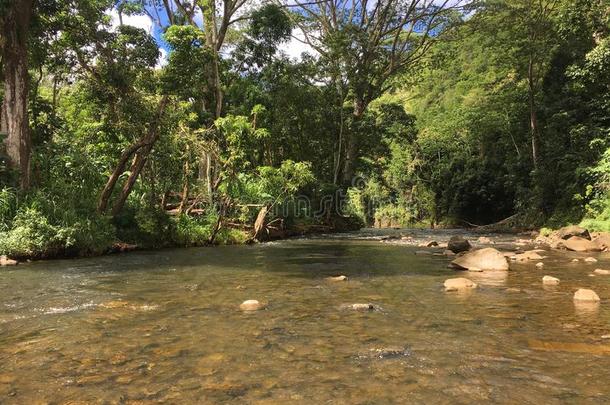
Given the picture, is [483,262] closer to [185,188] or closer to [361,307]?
[361,307]

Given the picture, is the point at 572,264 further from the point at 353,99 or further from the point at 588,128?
the point at 353,99

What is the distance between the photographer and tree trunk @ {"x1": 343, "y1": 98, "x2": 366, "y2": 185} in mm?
26141

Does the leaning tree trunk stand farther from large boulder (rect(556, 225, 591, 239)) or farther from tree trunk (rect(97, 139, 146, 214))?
large boulder (rect(556, 225, 591, 239))

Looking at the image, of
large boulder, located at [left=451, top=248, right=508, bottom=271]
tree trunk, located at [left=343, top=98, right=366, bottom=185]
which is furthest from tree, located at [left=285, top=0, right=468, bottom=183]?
large boulder, located at [left=451, top=248, right=508, bottom=271]

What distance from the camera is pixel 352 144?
26922 millimetres

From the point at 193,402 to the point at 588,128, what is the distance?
21.1 m

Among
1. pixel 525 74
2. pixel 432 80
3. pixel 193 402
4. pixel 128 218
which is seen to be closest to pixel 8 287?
pixel 193 402

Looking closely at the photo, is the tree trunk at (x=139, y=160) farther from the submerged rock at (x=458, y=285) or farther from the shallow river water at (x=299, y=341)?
the submerged rock at (x=458, y=285)

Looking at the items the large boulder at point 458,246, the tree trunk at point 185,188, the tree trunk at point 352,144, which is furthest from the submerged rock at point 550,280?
the tree trunk at point 352,144

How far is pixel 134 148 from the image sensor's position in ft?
43.4

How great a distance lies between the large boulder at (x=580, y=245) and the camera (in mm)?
12305

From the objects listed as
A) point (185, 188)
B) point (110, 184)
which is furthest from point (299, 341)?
point (185, 188)

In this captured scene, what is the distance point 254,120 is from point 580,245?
48.9ft

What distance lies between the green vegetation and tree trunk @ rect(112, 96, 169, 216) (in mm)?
64
